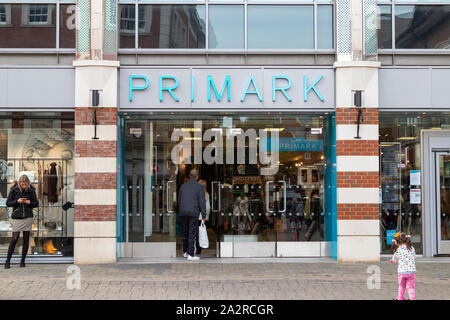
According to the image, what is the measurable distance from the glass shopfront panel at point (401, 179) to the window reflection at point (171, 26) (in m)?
4.50

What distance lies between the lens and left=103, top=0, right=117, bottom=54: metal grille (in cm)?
1158

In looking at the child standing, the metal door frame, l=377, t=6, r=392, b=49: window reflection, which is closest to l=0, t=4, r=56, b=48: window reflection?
l=377, t=6, r=392, b=49: window reflection

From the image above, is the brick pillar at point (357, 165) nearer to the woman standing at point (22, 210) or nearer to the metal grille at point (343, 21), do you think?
the metal grille at point (343, 21)

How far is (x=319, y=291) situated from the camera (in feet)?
28.7

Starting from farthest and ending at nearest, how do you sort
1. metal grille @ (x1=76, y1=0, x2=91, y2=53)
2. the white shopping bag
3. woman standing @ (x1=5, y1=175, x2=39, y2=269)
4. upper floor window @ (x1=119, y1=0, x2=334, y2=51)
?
the white shopping bag, upper floor window @ (x1=119, y1=0, x2=334, y2=51), metal grille @ (x1=76, y1=0, x2=91, y2=53), woman standing @ (x1=5, y1=175, x2=39, y2=269)

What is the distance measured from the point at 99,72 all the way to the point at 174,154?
7.70ft

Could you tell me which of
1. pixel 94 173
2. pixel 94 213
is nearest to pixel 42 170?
pixel 94 173

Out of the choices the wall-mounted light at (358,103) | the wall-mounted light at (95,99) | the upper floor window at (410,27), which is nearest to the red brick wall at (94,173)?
the wall-mounted light at (95,99)

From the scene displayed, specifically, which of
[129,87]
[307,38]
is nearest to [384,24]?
[307,38]

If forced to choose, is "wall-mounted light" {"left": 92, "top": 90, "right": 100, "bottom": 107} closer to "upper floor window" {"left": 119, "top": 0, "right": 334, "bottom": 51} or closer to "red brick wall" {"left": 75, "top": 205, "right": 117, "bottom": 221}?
"upper floor window" {"left": 119, "top": 0, "right": 334, "bottom": 51}

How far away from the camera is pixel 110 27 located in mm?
11641

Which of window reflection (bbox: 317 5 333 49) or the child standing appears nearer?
the child standing

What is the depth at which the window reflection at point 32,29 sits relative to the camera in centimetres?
1167

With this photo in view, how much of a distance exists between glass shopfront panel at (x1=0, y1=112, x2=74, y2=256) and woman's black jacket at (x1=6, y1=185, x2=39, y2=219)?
0.98 meters
